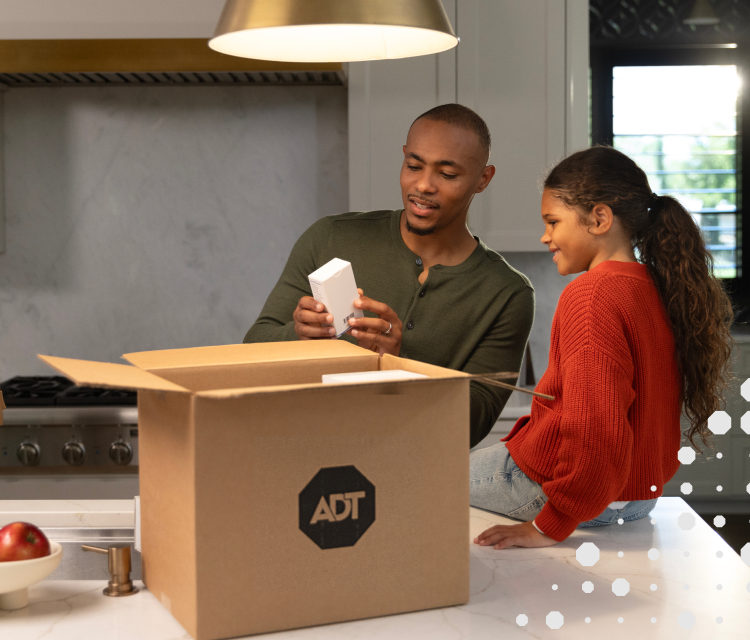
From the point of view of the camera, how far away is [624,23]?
11.2 ft

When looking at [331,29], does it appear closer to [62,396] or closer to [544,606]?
[544,606]

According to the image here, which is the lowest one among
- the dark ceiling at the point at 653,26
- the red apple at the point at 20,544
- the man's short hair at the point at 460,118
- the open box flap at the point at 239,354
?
the red apple at the point at 20,544

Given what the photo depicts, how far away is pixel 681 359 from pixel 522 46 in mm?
1679

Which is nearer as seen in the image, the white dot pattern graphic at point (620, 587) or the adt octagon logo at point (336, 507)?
the adt octagon logo at point (336, 507)

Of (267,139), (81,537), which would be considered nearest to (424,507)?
(81,537)

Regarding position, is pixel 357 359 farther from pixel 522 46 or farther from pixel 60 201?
pixel 60 201

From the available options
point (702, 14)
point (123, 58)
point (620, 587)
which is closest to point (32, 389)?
point (123, 58)

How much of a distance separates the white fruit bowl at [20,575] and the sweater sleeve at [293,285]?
0.89 m

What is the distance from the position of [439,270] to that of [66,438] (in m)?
1.24

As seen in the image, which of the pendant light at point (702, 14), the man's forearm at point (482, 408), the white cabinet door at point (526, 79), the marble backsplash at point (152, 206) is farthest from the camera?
the pendant light at point (702, 14)

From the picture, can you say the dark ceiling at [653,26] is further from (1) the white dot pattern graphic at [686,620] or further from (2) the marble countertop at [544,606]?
(1) the white dot pattern graphic at [686,620]

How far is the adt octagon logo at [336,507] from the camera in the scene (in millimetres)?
730

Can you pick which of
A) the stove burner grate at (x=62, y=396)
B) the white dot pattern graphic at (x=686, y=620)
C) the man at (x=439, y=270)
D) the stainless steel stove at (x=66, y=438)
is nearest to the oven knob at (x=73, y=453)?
the stainless steel stove at (x=66, y=438)

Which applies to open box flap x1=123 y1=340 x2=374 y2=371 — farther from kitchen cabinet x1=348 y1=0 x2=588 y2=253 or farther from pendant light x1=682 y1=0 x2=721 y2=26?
pendant light x1=682 y1=0 x2=721 y2=26
